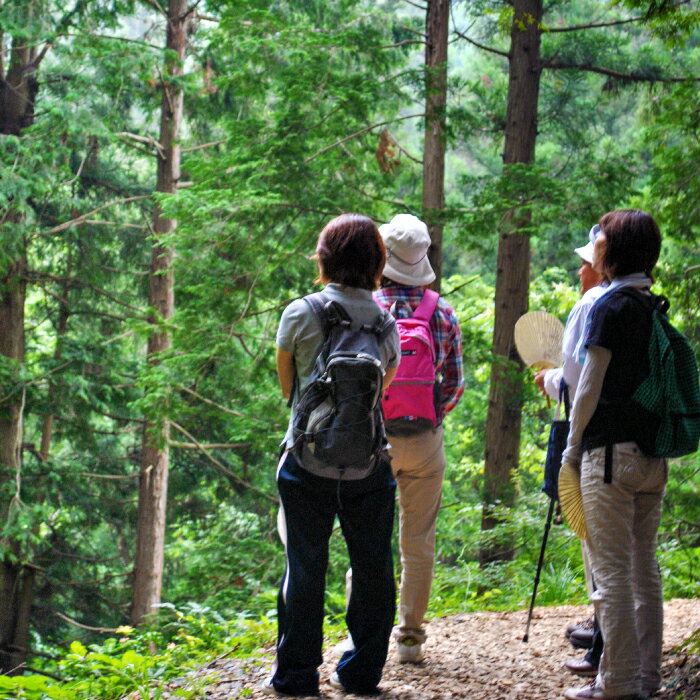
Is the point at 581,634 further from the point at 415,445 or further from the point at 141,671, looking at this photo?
the point at 141,671

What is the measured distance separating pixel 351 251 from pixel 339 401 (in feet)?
1.93

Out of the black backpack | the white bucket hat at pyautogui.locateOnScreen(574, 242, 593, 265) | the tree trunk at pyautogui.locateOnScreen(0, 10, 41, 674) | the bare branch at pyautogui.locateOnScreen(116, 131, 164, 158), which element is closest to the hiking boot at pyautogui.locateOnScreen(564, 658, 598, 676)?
the black backpack

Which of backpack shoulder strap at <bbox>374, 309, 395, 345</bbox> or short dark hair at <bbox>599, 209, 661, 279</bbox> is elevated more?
short dark hair at <bbox>599, 209, 661, 279</bbox>

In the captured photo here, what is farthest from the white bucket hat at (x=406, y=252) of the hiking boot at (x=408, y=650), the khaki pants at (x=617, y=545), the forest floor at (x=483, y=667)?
the forest floor at (x=483, y=667)

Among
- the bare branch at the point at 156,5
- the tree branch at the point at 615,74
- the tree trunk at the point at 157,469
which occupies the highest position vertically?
the bare branch at the point at 156,5

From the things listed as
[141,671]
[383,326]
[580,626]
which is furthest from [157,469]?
[383,326]

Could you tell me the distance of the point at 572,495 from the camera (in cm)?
339

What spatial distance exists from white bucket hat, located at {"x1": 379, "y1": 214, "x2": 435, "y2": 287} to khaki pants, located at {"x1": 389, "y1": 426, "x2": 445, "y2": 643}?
67cm

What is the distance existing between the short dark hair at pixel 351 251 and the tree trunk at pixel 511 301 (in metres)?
5.38

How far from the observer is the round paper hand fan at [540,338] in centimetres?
433

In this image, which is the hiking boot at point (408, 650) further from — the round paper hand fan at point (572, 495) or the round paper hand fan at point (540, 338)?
the round paper hand fan at point (540, 338)

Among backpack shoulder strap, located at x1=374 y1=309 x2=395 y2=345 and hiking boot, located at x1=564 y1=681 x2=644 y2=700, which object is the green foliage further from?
backpack shoulder strap, located at x1=374 y1=309 x2=395 y2=345

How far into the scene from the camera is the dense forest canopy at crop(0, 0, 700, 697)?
812 cm

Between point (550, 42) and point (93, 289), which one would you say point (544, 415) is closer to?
point (550, 42)
